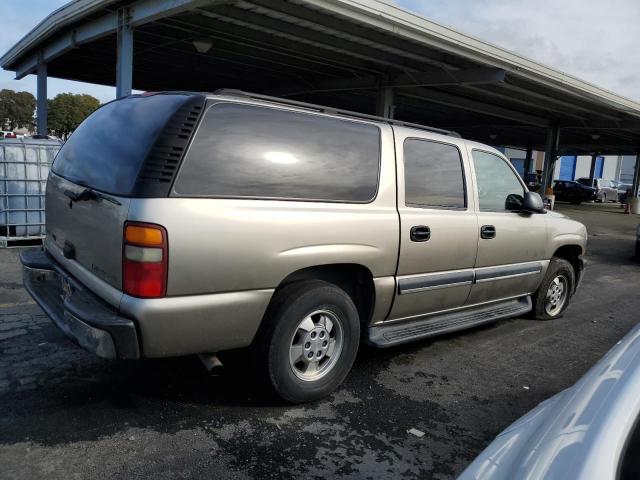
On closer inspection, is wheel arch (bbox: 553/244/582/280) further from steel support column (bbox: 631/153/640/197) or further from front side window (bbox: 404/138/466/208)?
steel support column (bbox: 631/153/640/197)

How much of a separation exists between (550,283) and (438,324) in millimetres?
1989

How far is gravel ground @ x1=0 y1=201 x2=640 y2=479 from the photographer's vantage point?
2.75 m

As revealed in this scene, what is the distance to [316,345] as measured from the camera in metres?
3.46

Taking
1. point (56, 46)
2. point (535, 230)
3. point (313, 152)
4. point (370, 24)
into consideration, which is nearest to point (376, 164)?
point (313, 152)

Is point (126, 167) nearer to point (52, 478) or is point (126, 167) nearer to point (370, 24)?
point (52, 478)

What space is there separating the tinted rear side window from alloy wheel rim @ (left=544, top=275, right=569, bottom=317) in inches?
118

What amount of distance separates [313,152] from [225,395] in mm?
1691

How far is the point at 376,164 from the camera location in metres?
3.79

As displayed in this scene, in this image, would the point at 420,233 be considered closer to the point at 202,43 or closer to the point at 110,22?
the point at 202,43

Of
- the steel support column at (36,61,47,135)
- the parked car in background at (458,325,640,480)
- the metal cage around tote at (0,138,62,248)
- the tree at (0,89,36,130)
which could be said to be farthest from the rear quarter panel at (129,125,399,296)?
the tree at (0,89,36,130)

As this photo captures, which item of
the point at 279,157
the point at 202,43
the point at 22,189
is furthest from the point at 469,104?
the point at 279,157

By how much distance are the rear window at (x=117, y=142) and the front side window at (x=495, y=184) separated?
Answer: 2.74m

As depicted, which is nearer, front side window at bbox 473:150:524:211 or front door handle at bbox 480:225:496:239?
front door handle at bbox 480:225:496:239

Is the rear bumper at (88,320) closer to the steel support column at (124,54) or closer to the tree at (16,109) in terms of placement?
the steel support column at (124,54)
